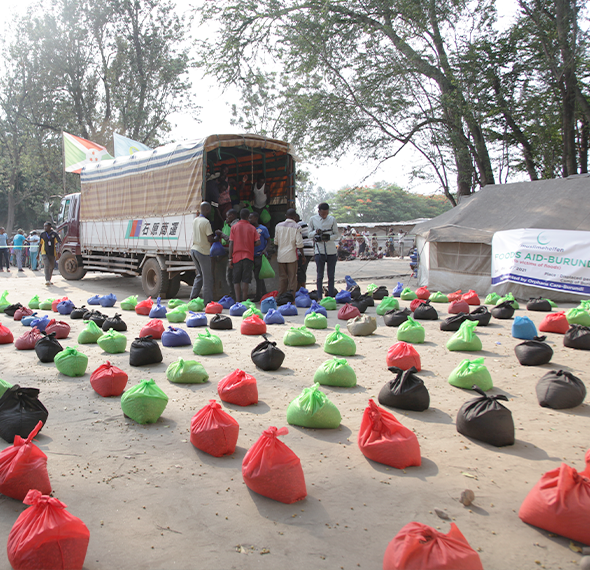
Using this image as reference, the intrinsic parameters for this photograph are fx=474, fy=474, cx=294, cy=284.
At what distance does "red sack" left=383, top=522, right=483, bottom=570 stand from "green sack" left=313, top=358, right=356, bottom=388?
2.65m

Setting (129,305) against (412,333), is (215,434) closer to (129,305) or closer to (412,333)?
(412,333)

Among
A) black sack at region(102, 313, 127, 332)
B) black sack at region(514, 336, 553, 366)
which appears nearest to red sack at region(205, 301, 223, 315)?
black sack at region(102, 313, 127, 332)

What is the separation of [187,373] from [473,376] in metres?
2.78

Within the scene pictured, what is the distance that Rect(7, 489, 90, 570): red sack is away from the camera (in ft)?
6.52

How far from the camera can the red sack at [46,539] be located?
1986 mm

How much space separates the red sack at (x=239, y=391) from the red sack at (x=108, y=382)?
949mm

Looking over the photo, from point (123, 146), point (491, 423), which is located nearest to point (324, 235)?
point (491, 423)

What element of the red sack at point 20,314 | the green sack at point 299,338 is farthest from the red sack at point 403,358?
the red sack at point 20,314

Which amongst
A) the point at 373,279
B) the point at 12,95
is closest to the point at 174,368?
the point at 373,279

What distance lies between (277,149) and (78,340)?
6210 mm

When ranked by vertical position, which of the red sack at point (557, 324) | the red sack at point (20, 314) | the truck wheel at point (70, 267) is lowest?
the red sack at point (20, 314)

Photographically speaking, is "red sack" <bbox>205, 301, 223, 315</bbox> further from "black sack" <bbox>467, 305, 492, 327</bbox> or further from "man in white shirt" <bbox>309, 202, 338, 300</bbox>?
"black sack" <bbox>467, 305, 492, 327</bbox>

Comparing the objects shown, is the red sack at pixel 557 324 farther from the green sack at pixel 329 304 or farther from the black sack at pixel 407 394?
the black sack at pixel 407 394

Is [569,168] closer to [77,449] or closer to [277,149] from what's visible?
[277,149]
